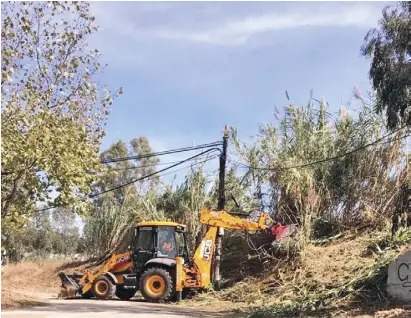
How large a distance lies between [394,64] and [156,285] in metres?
10.1

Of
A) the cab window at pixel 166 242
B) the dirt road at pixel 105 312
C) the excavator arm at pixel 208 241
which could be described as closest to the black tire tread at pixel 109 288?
the cab window at pixel 166 242

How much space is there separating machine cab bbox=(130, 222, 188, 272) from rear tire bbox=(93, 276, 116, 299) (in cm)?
106

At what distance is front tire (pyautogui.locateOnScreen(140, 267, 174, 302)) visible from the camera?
1791cm

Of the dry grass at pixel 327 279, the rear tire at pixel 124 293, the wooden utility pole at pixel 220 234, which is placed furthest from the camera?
the wooden utility pole at pixel 220 234

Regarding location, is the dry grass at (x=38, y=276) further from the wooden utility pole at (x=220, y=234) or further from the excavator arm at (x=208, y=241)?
the excavator arm at (x=208, y=241)

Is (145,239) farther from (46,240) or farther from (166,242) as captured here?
(46,240)

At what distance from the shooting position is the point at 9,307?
14.7 metres

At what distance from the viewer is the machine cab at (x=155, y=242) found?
1892cm

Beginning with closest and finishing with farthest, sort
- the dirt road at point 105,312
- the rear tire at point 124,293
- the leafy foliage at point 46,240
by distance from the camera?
the dirt road at point 105,312 < the rear tire at point 124,293 < the leafy foliage at point 46,240

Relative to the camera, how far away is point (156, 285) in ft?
59.4

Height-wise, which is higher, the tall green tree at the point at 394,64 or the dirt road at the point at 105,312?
the tall green tree at the point at 394,64

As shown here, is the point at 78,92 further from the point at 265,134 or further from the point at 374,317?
the point at 265,134

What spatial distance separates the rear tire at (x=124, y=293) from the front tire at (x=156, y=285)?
4.98 ft

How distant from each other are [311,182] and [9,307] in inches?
438
